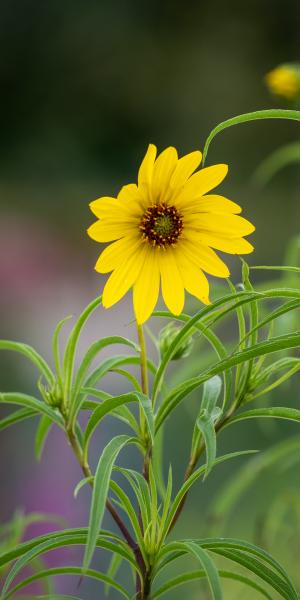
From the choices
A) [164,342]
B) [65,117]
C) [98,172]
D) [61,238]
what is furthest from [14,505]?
[164,342]

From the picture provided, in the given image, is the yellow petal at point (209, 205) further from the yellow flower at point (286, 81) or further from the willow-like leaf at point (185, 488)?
the yellow flower at point (286, 81)

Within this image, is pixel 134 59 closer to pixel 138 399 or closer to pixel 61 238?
pixel 61 238

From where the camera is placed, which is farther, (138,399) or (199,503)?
(199,503)

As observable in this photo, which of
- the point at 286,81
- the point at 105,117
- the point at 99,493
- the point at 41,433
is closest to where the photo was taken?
the point at 99,493

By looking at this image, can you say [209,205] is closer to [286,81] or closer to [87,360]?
[87,360]

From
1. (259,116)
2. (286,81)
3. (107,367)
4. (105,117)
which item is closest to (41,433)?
(107,367)

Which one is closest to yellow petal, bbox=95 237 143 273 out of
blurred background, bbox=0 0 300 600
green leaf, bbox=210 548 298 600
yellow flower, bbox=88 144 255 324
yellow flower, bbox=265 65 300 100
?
yellow flower, bbox=88 144 255 324
